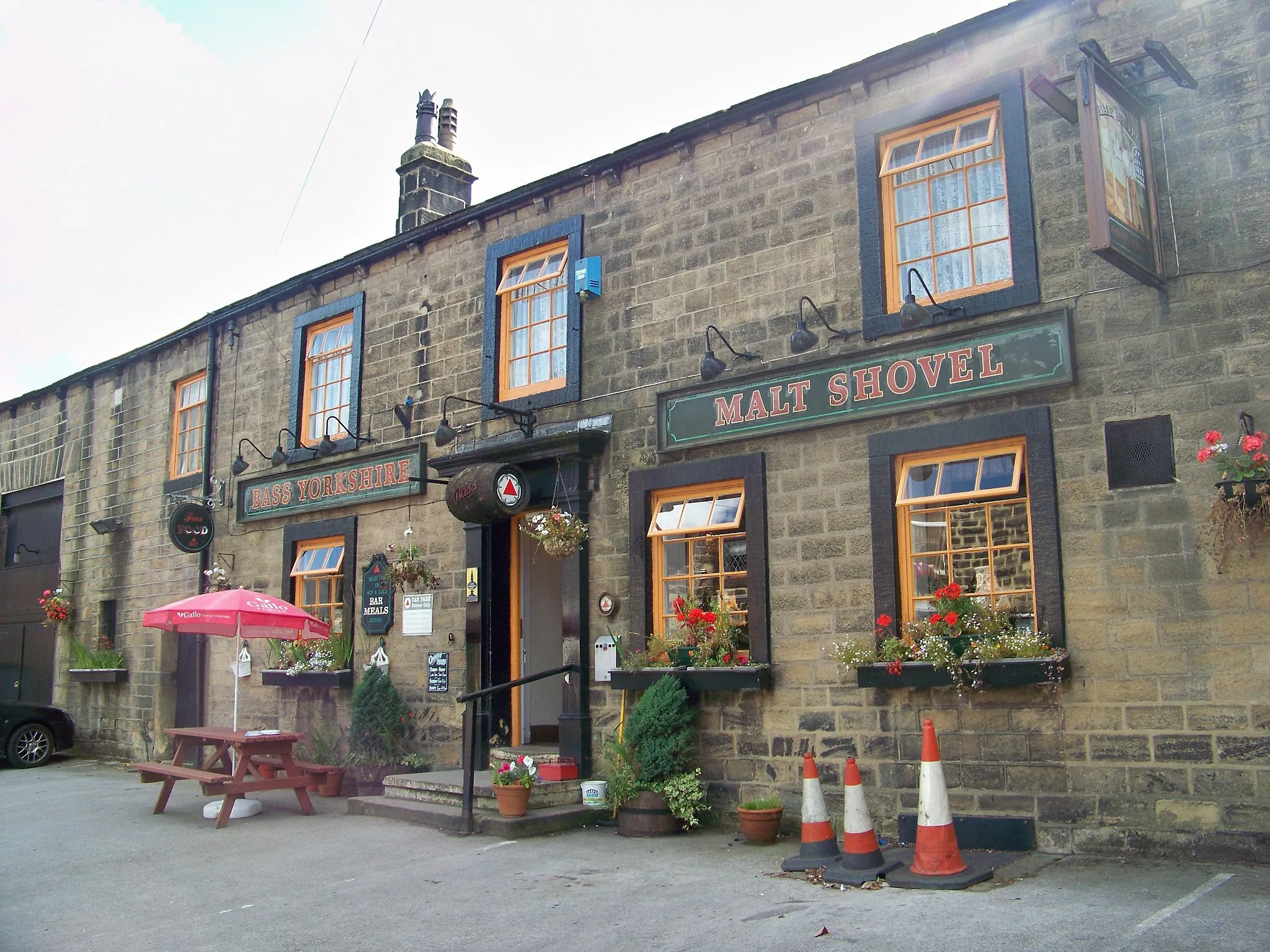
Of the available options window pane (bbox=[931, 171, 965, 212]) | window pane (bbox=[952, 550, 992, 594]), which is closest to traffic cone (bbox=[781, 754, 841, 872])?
window pane (bbox=[952, 550, 992, 594])

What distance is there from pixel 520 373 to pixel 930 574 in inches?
203

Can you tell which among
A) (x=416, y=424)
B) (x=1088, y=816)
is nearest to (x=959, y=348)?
(x=1088, y=816)

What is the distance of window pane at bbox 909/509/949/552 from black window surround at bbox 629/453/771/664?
1296 millimetres

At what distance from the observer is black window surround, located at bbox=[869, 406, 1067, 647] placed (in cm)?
789

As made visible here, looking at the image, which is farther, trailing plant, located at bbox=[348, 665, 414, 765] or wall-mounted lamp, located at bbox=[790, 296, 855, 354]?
trailing plant, located at bbox=[348, 665, 414, 765]

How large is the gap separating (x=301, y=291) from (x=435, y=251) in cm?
266

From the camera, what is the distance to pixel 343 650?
13.2 metres

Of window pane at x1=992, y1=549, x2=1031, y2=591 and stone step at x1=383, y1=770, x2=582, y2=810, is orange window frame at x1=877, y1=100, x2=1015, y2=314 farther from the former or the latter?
stone step at x1=383, y1=770, x2=582, y2=810

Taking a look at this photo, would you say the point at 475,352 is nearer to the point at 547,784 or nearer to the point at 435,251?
the point at 435,251

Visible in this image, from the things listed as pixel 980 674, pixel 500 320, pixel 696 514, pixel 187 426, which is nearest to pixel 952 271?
pixel 696 514

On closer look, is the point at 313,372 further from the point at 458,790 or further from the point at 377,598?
the point at 458,790

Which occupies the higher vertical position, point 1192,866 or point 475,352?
point 475,352

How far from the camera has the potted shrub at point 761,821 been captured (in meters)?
8.59

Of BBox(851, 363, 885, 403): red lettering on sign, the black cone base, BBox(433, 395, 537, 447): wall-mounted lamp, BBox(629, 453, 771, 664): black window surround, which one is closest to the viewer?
the black cone base
